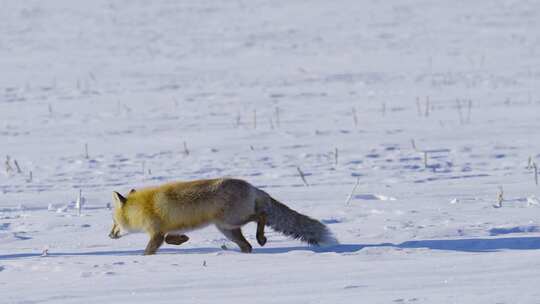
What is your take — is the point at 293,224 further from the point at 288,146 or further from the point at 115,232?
the point at 288,146

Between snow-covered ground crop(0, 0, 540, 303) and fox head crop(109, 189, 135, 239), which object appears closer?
snow-covered ground crop(0, 0, 540, 303)

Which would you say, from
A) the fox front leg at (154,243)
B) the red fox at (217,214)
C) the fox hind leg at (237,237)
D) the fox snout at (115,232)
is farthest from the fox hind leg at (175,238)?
the fox snout at (115,232)

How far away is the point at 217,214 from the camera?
674 centimetres

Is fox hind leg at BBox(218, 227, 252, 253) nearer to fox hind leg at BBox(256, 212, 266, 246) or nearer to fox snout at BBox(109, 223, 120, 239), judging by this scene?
fox hind leg at BBox(256, 212, 266, 246)

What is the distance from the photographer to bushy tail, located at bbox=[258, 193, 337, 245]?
6801mm

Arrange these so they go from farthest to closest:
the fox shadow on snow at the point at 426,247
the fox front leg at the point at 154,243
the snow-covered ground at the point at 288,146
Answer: the fox front leg at the point at 154,243, the fox shadow on snow at the point at 426,247, the snow-covered ground at the point at 288,146

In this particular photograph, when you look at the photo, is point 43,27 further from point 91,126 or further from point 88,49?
point 91,126

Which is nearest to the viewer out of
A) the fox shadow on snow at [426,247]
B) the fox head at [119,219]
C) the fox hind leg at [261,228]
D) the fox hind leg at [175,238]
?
the fox shadow on snow at [426,247]

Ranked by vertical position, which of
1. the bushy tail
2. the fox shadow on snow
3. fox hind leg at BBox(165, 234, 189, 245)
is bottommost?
the fox shadow on snow

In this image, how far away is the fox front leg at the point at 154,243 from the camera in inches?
265

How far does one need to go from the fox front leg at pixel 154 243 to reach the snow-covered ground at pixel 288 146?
0.57 ft

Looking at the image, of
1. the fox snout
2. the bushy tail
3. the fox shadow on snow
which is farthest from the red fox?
the fox snout

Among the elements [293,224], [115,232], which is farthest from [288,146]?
[293,224]

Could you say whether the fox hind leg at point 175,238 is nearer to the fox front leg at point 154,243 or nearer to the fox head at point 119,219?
the fox front leg at point 154,243
